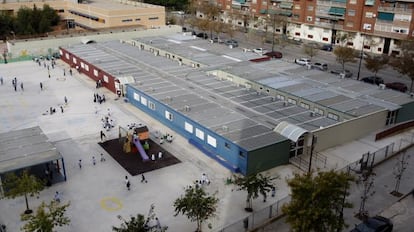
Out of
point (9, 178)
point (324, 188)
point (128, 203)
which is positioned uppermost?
point (324, 188)

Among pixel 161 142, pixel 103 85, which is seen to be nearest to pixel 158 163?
pixel 161 142

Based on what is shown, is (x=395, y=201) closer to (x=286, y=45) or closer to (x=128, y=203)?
(x=128, y=203)

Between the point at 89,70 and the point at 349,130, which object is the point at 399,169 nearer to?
the point at 349,130

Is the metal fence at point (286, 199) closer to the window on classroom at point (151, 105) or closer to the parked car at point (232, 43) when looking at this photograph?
the window on classroom at point (151, 105)

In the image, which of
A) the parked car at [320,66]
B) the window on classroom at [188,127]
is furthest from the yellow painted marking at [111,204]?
the parked car at [320,66]

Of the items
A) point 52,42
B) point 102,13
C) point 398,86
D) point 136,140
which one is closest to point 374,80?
point 398,86

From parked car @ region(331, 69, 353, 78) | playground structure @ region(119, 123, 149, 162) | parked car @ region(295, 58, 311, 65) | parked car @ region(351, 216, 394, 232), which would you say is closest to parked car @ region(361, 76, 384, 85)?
parked car @ region(331, 69, 353, 78)

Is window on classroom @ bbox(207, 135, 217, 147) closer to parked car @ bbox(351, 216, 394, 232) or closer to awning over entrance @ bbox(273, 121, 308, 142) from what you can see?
awning over entrance @ bbox(273, 121, 308, 142)
